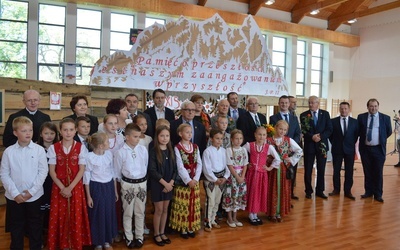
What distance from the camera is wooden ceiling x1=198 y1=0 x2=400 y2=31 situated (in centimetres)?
1027

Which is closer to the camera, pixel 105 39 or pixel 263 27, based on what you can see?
pixel 105 39

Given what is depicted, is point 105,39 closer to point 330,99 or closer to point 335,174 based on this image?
point 335,174

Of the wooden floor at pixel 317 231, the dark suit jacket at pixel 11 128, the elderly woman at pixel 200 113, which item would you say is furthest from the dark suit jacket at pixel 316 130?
the dark suit jacket at pixel 11 128

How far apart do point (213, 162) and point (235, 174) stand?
0.30 metres

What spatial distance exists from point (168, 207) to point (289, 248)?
4.06 ft

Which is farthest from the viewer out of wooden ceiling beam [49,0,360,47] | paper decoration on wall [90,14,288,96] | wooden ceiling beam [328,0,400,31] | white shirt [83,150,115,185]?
wooden ceiling beam [328,0,400,31]

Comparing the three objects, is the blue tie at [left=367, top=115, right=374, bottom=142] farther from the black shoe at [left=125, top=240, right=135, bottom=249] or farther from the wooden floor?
the black shoe at [left=125, top=240, right=135, bottom=249]

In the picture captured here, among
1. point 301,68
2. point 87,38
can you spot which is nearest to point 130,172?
point 87,38

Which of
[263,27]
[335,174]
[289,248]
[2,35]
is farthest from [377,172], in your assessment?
[2,35]

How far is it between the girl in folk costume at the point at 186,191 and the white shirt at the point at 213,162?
0.47 ft

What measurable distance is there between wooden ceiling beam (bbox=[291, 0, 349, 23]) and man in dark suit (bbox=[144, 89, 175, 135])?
825cm

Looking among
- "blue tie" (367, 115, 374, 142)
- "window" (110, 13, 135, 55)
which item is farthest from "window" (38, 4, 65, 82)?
"blue tie" (367, 115, 374, 142)

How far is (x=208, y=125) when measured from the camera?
13.5 feet

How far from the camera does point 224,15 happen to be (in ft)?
31.9
